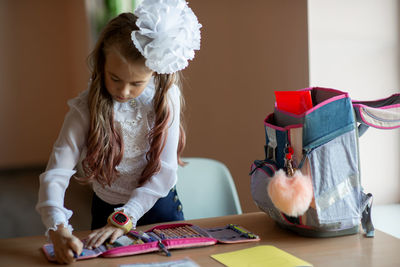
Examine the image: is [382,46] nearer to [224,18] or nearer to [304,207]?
[224,18]

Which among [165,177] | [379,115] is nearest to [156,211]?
[165,177]

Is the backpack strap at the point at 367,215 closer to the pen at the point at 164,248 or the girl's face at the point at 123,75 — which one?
the pen at the point at 164,248

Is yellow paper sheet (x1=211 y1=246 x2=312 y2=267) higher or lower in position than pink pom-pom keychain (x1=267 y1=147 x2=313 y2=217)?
lower

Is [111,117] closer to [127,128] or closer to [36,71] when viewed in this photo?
[127,128]

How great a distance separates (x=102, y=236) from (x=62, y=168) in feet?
0.72

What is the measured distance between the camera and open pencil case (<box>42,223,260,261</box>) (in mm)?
1024

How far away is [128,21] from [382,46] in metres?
1.36

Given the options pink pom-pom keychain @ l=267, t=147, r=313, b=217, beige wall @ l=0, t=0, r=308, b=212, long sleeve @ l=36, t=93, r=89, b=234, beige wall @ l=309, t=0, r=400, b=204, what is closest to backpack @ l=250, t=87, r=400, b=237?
pink pom-pom keychain @ l=267, t=147, r=313, b=217

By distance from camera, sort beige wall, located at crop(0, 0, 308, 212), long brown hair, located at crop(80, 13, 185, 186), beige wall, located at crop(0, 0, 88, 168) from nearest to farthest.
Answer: long brown hair, located at crop(80, 13, 185, 186) < beige wall, located at crop(0, 0, 308, 212) < beige wall, located at crop(0, 0, 88, 168)

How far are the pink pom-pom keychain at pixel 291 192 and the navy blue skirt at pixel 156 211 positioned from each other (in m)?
0.46

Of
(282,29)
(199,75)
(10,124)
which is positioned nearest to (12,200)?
(10,124)

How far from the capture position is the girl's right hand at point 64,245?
97 cm

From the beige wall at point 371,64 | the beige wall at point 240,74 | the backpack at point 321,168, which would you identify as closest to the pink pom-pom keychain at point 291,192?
the backpack at point 321,168

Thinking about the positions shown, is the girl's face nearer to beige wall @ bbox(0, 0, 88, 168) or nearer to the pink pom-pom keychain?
the pink pom-pom keychain
